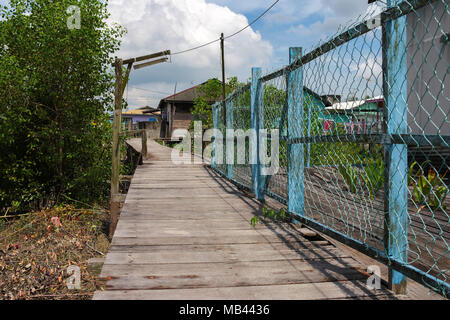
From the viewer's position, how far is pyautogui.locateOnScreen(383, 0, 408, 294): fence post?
1.94 m

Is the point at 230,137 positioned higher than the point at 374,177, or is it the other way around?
the point at 230,137

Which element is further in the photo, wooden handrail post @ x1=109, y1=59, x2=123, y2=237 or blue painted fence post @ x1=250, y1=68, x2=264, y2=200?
wooden handrail post @ x1=109, y1=59, x2=123, y2=237

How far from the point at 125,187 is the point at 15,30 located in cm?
456

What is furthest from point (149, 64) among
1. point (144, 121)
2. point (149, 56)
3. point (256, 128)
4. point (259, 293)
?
point (144, 121)

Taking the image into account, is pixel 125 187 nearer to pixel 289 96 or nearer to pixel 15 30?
pixel 15 30

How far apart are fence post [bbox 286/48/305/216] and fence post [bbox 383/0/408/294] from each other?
4.52ft

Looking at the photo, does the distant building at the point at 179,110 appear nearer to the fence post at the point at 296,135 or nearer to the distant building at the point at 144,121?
the distant building at the point at 144,121

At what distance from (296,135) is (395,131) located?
1.44 meters

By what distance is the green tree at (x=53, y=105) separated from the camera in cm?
773

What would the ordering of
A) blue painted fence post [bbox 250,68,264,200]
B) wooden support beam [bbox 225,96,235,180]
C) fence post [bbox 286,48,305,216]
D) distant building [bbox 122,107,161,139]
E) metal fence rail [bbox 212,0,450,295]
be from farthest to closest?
1. distant building [bbox 122,107,161,139]
2. wooden support beam [bbox 225,96,235,180]
3. blue painted fence post [bbox 250,68,264,200]
4. fence post [bbox 286,48,305,216]
5. metal fence rail [bbox 212,0,450,295]

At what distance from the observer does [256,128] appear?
4.81 metres

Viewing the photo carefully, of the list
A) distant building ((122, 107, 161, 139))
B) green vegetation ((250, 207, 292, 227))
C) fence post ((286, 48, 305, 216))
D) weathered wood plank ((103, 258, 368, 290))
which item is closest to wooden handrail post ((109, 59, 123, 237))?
green vegetation ((250, 207, 292, 227))

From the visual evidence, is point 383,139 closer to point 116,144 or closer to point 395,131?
point 395,131

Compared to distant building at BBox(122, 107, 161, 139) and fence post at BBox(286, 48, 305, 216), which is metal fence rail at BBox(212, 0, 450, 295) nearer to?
fence post at BBox(286, 48, 305, 216)
